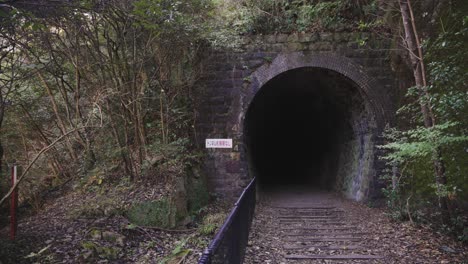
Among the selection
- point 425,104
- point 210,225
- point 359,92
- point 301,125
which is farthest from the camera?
point 301,125

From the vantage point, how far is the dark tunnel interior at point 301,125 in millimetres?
9477

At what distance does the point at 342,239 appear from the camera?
5730 millimetres

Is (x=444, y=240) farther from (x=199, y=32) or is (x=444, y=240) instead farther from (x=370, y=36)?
(x=199, y=32)

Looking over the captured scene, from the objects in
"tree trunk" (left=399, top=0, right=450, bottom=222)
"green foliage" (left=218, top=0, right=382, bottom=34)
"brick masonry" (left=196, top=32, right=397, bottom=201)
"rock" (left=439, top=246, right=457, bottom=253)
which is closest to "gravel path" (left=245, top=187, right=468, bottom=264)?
"rock" (left=439, top=246, right=457, bottom=253)

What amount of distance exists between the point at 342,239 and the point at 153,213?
11.0 feet

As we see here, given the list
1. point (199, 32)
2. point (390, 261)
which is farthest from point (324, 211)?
point (199, 32)

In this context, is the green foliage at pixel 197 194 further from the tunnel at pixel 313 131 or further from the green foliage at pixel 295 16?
the green foliage at pixel 295 16

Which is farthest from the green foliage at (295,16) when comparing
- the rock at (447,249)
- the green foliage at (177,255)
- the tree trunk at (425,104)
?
the green foliage at (177,255)

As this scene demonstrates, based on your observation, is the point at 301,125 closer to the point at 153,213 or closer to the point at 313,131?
the point at 313,131

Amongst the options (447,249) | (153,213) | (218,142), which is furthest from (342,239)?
(218,142)

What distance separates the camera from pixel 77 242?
16.5ft

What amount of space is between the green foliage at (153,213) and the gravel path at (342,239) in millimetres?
1566

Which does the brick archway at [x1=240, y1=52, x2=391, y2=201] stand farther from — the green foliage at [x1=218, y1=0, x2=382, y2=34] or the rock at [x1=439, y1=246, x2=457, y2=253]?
the rock at [x1=439, y1=246, x2=457, y2=253]

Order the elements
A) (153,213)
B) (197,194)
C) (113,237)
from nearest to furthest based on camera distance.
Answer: (113,237) < (153,213) < (197,194)
